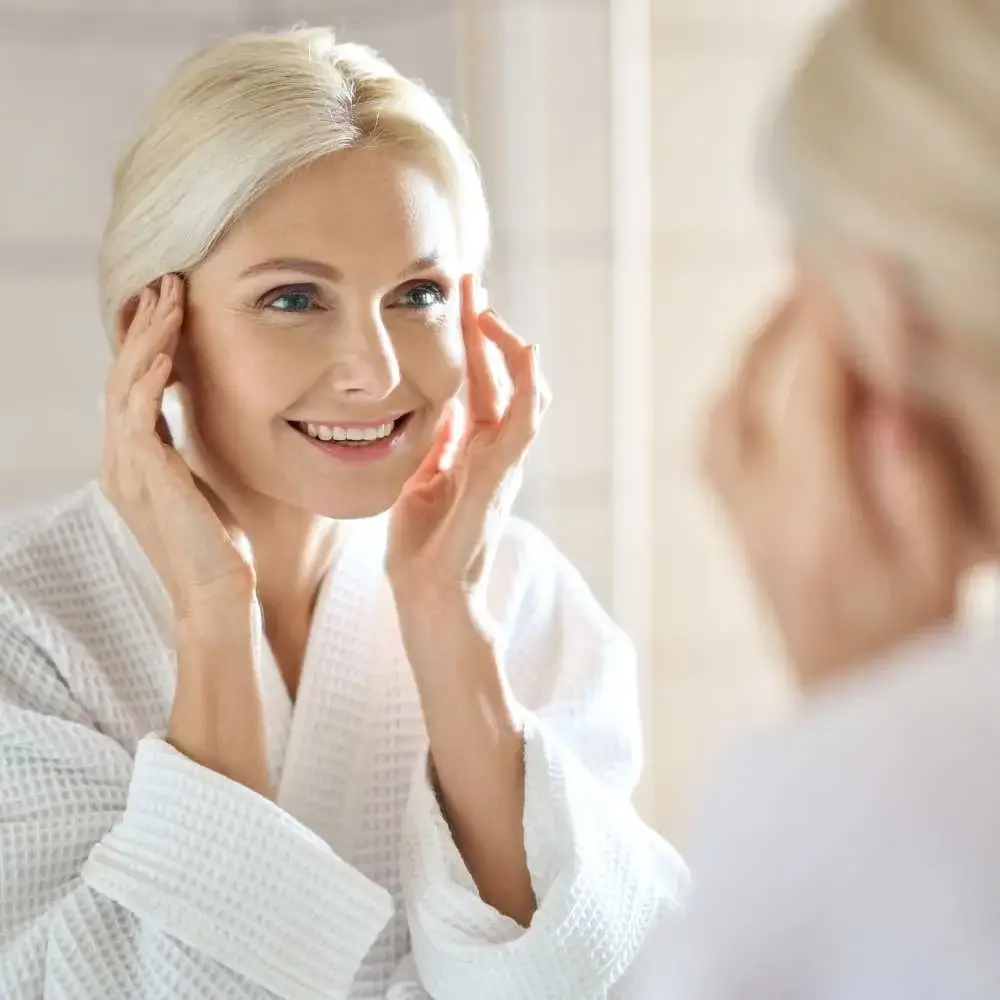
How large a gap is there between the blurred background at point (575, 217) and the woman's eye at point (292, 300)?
0.51 meters

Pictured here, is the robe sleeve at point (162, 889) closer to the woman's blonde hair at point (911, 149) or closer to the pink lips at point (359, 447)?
the pink lips at point (359, 447)

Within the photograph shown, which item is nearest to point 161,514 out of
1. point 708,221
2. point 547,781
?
point 547,781

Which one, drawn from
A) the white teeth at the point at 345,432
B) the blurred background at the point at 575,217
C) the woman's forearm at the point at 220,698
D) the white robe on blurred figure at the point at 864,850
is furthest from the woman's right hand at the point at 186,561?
the white robe on blurred figure at the point at 864,850

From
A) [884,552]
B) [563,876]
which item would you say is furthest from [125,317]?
[884,552]

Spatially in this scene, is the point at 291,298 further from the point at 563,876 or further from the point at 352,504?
the point at 563,876

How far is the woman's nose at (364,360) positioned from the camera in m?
1.04

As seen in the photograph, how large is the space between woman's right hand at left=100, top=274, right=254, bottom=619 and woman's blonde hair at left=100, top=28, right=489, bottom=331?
5cm

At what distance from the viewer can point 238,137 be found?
101 centimetres

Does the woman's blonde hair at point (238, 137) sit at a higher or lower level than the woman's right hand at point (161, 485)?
higher

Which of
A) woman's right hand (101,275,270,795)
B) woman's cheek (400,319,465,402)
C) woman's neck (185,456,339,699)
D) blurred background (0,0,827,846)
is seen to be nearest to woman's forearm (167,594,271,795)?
woman's right hand (101,275,270,795)

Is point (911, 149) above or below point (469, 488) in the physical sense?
above

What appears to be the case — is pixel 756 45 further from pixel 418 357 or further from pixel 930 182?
pixel 930 182

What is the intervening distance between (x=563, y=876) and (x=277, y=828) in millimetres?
214

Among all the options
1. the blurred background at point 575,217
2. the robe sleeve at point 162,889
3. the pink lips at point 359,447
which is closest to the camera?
the robe sleeve at point 162,889
